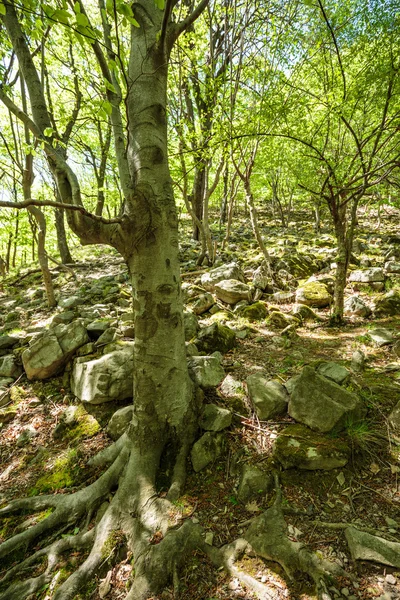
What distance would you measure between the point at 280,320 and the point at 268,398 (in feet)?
8.66

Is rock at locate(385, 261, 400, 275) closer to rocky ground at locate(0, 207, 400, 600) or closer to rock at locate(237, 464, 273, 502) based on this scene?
rocky ground at locate(0, 207, 400, 600)

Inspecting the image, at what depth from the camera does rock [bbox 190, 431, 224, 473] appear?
2.54 metres

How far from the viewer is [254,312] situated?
5.52m

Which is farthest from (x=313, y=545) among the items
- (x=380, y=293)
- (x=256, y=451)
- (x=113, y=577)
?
(x=380, y=293)

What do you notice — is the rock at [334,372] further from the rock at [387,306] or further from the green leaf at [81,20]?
the green leaf at [81,20]

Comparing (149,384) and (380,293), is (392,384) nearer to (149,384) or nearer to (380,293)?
(149,384)

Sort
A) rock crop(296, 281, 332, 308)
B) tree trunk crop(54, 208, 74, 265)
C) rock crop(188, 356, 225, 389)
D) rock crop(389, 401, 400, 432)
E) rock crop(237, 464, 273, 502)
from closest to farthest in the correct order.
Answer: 1. rock crop(237, 464, 273, 502)
2. rock crop(389, 401, 400, 432)
3. rock crop(188, 356, 225, 389)
4. rock crop(296, 281, 332, 308)
5. tree trunk crop(54, 208, 74, 265)

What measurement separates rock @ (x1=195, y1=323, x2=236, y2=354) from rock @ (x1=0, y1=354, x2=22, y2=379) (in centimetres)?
301

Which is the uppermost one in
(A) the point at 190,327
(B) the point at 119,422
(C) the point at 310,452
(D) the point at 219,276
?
(D) the point at 219,276

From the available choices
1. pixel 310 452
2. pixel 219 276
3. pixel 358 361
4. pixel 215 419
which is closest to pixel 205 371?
pixel 215 419

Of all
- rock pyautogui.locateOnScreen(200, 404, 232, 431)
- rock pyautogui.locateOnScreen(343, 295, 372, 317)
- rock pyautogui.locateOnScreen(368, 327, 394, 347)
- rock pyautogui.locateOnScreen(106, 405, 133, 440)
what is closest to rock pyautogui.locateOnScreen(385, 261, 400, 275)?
rock pyautogui.locateOnScreen(343, 295, 372, 317)

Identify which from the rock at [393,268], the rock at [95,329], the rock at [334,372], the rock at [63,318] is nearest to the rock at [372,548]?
the rock at [334,372]

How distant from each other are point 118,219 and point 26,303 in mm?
7054

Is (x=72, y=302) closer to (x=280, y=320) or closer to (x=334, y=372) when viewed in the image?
(x=280, y=320)
